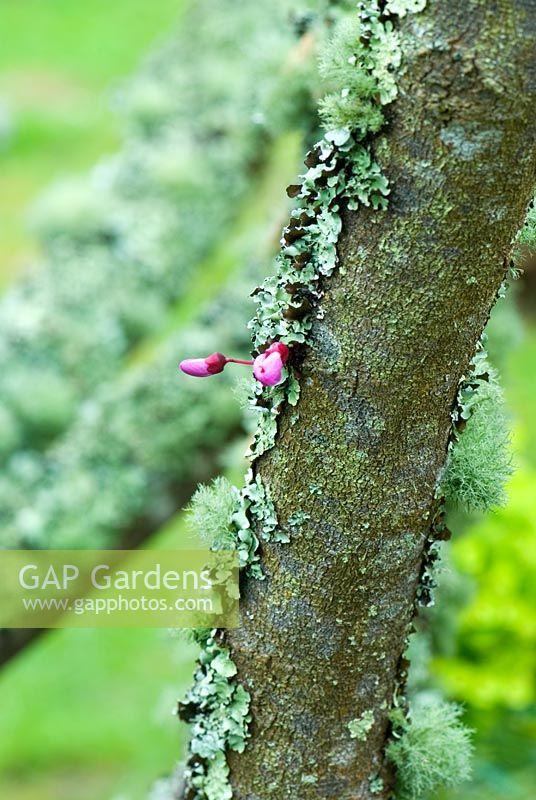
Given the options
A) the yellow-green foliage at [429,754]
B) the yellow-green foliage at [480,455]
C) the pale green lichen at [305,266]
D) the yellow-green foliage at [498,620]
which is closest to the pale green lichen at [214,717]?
the pale green lichen at [305,266]

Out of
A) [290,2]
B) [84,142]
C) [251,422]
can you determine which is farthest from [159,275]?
[84,142]

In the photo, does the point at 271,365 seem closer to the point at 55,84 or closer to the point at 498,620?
the point at 498,620

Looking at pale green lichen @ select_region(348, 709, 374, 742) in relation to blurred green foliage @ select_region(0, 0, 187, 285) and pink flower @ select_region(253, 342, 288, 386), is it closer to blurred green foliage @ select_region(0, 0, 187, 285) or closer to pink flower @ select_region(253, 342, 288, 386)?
pink flower @ select_region(253, 342, 288, 386)

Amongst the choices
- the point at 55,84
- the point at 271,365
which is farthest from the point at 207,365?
the point at 55,84

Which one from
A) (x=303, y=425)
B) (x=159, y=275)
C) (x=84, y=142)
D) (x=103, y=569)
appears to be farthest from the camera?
(x=84, y=142)

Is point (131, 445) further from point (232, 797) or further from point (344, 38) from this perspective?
point (344, 38)

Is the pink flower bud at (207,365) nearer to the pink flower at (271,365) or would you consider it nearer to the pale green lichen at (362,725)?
the pink flower at (271,365)

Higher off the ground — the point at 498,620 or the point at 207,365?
the point at 498,620

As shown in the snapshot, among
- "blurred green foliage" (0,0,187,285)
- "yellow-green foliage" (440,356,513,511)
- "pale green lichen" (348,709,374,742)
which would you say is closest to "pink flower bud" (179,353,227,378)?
"yellow-green foliage" (440,356,513,511)
